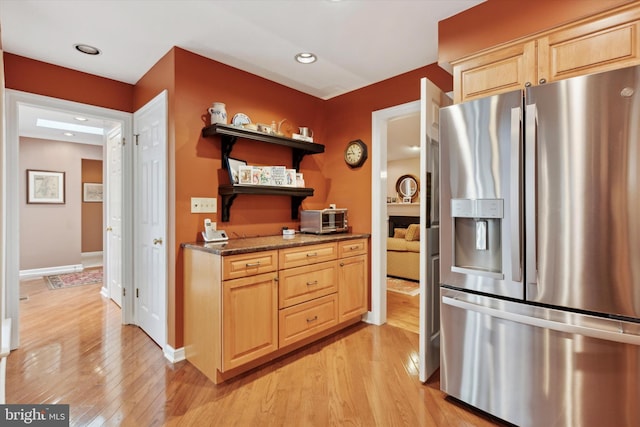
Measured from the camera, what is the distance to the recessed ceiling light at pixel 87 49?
2.53 meters

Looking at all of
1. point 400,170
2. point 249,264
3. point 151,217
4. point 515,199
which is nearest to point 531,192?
point 515,199

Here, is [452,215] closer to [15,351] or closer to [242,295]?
[242,295]

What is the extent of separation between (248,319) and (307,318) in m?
0.59

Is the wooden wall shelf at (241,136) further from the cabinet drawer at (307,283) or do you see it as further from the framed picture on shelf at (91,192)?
the framed picture on shelf at (91,192)

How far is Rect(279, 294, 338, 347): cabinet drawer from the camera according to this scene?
2525mm

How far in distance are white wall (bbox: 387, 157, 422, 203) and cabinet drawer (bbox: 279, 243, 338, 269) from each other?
4989 mm

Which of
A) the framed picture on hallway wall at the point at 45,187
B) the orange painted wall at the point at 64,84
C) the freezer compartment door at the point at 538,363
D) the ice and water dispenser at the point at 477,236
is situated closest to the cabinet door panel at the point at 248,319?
the freezer compartment door at the point at 538,363

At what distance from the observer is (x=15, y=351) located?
2.66 metres

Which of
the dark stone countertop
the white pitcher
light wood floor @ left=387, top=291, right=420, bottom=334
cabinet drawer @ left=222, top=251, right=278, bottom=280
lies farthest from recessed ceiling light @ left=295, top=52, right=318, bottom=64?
light wood floor @ left=387, top=291, right=420, bottom=334

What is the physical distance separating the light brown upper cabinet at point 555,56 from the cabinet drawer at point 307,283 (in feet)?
5.44

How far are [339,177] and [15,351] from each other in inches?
129

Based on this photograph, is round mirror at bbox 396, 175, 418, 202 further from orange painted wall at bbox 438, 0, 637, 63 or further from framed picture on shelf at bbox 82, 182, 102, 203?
framed picture on shelf at bbox 82, 182, 102, 203

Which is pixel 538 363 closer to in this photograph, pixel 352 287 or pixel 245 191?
pixel 352 287

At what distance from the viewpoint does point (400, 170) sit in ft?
25.7
